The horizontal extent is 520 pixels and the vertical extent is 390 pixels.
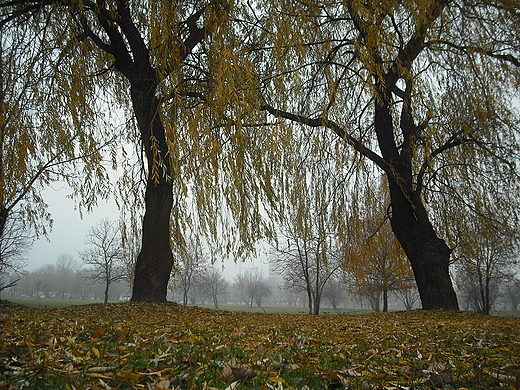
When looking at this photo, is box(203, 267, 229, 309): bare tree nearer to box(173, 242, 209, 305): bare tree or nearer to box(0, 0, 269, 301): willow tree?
box(173, 242, 209, 305): bare tree

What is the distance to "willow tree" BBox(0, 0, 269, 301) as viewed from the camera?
3453mm

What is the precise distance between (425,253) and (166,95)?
4253 millimetres

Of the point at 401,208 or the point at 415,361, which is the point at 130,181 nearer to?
the point at 401,208

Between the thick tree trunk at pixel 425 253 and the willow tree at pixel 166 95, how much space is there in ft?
7.88

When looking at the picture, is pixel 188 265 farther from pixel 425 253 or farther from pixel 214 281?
pixel 214 281

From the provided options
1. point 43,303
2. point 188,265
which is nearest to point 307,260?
point 188,265

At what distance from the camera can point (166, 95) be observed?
3.64m

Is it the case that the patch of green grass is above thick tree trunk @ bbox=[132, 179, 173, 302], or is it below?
below

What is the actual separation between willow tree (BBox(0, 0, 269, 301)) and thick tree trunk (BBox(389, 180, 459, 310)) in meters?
2.40

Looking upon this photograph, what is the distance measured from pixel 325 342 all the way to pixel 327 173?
3656 mm

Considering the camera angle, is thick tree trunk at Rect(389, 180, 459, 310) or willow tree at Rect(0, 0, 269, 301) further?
thick tree trunk at Rect(389, 180, 459, 310)

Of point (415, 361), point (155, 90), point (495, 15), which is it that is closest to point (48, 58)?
point (155, 90)

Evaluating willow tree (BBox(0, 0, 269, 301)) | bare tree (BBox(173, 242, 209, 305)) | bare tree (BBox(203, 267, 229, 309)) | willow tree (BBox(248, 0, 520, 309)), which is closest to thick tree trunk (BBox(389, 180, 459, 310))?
willow tree (BBox(248, 0, 520, 309))

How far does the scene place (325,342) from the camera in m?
1.98
